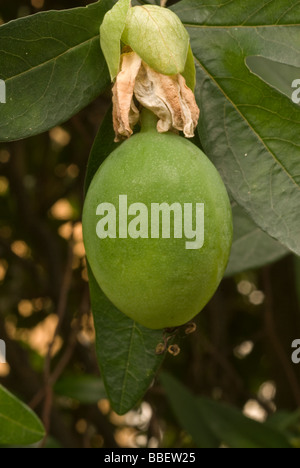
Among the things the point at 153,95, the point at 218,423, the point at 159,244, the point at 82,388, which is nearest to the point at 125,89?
the point at 153,95

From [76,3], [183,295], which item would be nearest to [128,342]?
[183,295]

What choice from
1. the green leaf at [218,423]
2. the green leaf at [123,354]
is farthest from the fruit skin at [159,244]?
the green leaf at [218,423]

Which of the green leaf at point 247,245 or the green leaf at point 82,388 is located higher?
the green leaf at point 247,245

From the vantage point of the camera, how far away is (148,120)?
1.98ft

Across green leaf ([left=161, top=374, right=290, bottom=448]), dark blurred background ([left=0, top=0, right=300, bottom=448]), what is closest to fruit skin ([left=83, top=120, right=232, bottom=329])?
green leaf ([left=161, top=374, right=290, bottom=448])

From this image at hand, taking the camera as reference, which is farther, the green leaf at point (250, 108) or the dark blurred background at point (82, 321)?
the dark blurred background at point (82, 321)

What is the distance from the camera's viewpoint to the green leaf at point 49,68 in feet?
2.10

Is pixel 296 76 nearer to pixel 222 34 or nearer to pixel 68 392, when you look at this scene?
pixel 222 34

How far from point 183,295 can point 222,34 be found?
312 millimetres

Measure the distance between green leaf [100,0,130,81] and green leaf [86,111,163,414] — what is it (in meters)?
0.25

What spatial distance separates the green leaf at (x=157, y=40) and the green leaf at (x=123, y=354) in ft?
0.87

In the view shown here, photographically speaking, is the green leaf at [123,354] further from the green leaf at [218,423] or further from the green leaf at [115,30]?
the green leaf at [218,423]

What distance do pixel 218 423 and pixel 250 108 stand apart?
2.22 ft

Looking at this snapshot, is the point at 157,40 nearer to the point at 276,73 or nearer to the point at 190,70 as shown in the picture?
the point at 190,70
